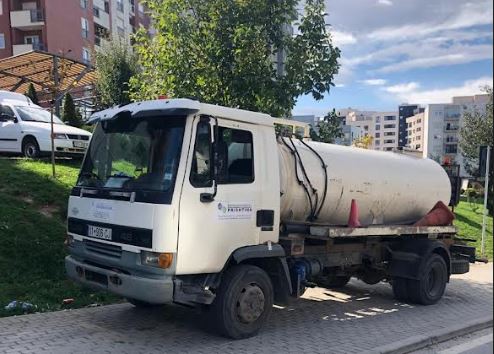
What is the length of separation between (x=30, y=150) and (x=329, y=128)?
28.1 feet

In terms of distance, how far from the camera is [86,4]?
4734 centimetres

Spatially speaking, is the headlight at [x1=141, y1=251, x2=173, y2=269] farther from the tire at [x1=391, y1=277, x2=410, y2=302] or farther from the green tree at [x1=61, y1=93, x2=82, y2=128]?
the green tree at [x1=61, y1=93, x2=82, y2=128]

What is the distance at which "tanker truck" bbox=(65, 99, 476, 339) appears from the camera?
532cm

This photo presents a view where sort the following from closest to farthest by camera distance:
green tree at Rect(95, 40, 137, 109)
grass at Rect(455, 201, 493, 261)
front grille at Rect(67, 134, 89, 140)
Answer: front grille at Rect(67, 134, 89, 140)
grass at Rect(455, 201, 493, 261)
green tree at Rect(95, 40, 137, 109)

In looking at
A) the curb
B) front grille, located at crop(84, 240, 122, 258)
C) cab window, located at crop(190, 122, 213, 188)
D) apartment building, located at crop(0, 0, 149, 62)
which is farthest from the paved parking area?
apartment building, located at crop(0, 0, 149, 62)

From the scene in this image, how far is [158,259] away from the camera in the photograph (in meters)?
5.23

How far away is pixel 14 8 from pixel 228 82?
3941 cm

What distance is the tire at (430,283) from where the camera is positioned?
8.10 m

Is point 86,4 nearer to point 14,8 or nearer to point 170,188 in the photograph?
point 14,8

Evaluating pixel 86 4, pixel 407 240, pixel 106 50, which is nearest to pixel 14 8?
pixel 86 4

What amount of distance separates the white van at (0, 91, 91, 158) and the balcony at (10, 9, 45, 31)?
29.1 meters

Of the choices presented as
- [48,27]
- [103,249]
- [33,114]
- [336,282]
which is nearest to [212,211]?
[103,249]

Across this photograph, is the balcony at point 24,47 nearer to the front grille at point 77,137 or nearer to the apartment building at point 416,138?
the front grille at point 77,137

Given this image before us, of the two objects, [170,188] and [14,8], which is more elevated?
[14,8]
